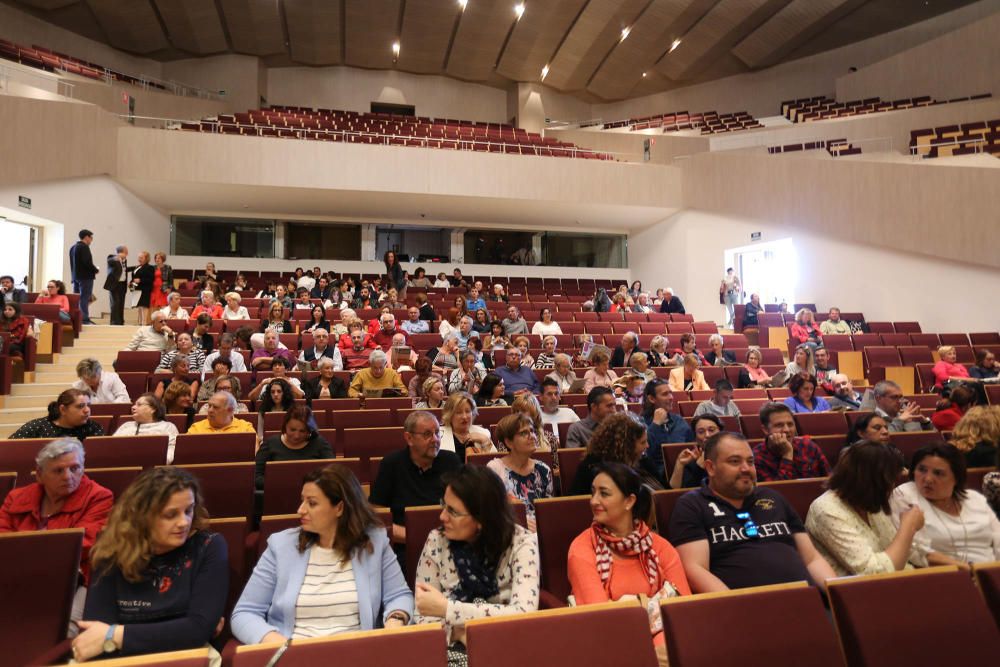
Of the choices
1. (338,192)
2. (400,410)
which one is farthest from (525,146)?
(400,410)

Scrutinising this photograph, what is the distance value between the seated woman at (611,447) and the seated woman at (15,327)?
18.3ft

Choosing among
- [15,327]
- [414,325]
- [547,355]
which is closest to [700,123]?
[414,325]

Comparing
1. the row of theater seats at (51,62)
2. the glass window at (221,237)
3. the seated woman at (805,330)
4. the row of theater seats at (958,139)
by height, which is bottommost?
the seated woman at (805,330)

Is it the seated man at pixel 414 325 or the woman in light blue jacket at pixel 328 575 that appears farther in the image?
the seated man at pixel 414 325

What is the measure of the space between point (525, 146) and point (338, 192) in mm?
3627

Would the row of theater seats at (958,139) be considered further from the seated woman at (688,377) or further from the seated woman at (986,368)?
the seated woman at (688,377)

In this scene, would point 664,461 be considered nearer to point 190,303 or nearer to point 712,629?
point 712,629

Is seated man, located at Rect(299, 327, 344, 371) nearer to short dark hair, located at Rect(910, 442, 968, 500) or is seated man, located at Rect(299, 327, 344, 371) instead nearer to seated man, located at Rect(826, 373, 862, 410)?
seated man, located at Rect(826, 373, 862, 410)

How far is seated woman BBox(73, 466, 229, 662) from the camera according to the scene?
168 centimetres

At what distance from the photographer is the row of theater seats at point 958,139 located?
8555mm

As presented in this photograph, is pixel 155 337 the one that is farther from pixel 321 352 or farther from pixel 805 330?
pixel 805 330

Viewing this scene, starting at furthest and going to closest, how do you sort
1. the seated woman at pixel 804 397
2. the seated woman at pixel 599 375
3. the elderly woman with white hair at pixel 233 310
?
the elderly woman with white hair at pixel 233 310 → the seated woman at pixel 599 375 → the seated woman at pixel 804 397

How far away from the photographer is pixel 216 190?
1093cm

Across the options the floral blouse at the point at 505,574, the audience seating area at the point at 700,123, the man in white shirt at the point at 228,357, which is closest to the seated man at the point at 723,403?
the floral blouse at the point at 505,574
